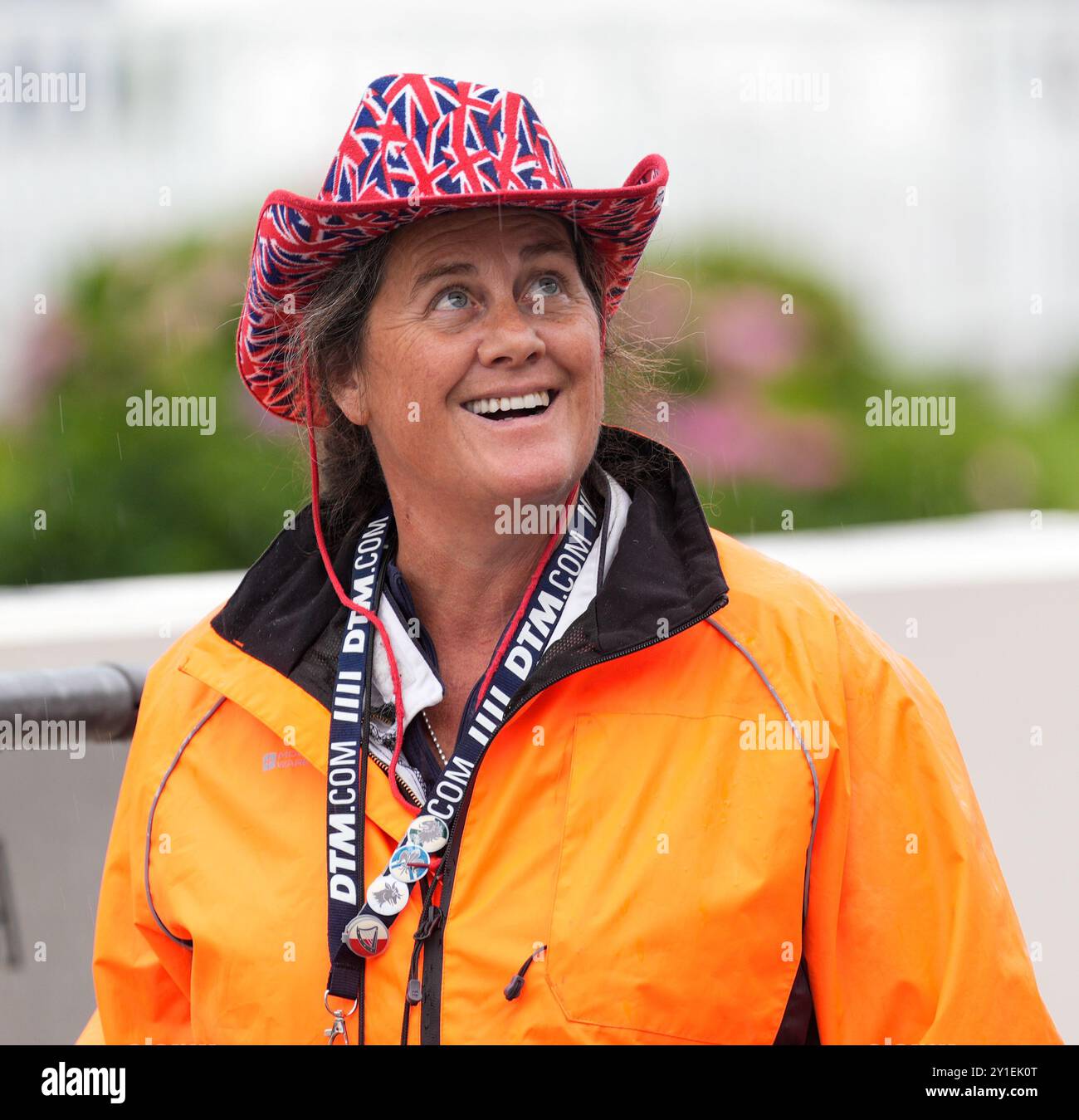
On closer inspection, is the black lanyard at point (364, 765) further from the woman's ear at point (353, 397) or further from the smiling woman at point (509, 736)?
the woman's ear at point (353, 397)

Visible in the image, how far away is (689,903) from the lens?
84.8 inches

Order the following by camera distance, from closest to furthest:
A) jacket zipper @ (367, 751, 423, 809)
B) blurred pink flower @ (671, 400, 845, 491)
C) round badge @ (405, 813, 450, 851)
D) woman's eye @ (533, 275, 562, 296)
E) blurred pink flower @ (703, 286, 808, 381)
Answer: round badge @ (405, 813, 450, 851) < jacket zipper @ (367, 751, 423, 809) < woman's eye @ (533, 275, 562, 296) < blurred pink flower @ (671, 400, 845, 491) < blurred pink flower @ (703, 286, 808, 381)

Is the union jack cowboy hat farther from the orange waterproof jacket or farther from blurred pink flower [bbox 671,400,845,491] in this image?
blurred pink flower [bbox 671,400,845,491]

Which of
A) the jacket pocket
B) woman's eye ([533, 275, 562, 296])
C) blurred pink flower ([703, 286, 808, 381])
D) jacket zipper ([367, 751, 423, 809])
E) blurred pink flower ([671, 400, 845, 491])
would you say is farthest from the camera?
blurred pink flower ([703, 286, 808, 381])

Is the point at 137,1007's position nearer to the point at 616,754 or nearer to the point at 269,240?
the point at 616,754

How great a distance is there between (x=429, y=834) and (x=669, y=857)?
1.18 feet

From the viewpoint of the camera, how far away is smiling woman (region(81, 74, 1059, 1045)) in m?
2.17

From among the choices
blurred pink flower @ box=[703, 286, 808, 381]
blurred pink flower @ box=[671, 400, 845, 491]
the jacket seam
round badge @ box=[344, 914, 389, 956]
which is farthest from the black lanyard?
blurred pink flower @ box=[703, 286, 808, 381]

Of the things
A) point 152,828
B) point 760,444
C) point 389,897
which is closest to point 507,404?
point 389,897

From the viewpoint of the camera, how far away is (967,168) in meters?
9.88

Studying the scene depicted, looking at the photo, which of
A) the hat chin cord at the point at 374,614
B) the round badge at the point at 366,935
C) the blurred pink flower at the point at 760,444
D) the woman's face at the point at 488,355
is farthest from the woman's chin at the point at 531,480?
the blurred pink flower at the point at 760,444

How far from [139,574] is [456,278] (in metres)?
5.40

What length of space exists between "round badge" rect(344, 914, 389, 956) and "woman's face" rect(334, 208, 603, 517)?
0.68m
